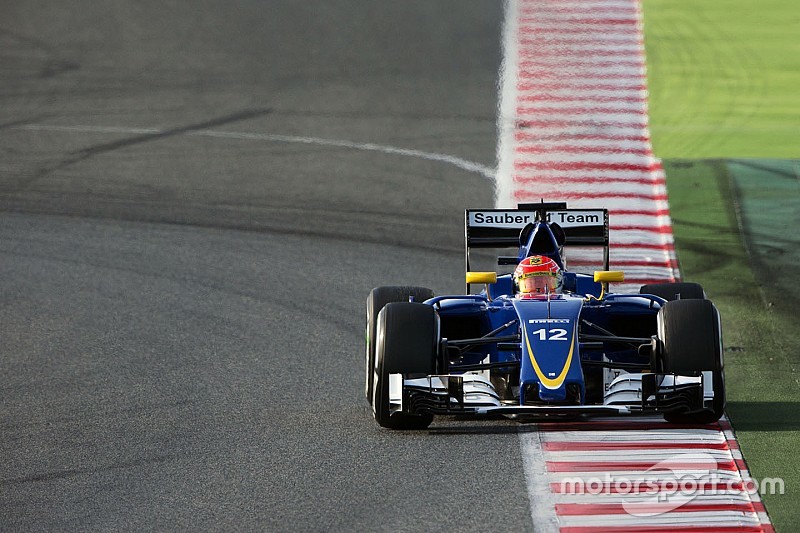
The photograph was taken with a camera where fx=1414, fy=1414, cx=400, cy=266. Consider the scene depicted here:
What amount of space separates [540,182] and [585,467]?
29.6 feet

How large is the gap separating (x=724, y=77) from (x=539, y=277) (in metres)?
11.6

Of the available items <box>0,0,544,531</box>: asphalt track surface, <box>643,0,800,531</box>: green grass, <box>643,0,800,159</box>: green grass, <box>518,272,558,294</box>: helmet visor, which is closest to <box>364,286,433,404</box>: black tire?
<box>0,0,544,531</box>: asphalt track surface

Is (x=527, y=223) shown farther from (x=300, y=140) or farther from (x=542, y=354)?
(x=300, y=140)

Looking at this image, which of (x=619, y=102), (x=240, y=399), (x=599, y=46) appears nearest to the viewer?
(x=240, y=399)

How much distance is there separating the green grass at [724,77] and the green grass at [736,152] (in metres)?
0.02

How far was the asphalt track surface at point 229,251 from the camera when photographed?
9523mm

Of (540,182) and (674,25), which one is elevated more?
(674,25)

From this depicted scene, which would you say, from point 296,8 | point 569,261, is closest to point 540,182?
point 569,261

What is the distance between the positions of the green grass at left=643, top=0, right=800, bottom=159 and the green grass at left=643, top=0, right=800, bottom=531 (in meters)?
0.02

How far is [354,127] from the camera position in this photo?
20.9m

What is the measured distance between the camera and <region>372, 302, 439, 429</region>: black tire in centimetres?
1039

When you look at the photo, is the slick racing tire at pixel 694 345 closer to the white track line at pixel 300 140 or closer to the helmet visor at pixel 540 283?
the helmet visor at pixel 540 283

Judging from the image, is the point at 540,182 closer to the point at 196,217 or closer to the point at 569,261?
the point at 569,261

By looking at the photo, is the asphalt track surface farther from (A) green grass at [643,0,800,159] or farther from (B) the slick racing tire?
(A) green grass at [643,0,800,159]
